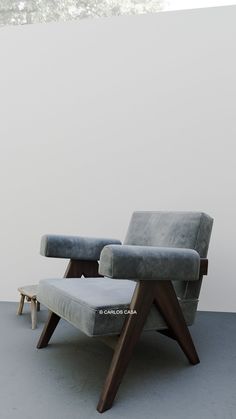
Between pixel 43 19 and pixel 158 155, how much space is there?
13.0 feet

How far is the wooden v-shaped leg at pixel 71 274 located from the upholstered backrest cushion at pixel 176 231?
32 centimetres

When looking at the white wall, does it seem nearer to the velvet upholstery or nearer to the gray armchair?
the velvet upholstery

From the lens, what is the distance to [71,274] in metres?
2.01

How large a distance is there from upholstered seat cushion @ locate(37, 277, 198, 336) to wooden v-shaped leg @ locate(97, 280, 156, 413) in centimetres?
4

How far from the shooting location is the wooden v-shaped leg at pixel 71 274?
1.89 m

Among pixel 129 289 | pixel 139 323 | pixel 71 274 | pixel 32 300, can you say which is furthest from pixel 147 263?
pixel 32 300

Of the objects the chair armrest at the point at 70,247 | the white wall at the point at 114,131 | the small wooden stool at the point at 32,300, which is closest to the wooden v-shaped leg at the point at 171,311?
the chair armrest at the point at 70,247

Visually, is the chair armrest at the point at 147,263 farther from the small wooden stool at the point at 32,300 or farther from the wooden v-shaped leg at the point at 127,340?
the small wooden stool at the point at 32,300

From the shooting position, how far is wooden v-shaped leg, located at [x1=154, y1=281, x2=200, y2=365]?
1.47 meters

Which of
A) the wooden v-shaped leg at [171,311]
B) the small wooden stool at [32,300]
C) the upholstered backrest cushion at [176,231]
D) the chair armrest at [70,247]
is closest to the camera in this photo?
the wooden v-shaped leg at [171,311]

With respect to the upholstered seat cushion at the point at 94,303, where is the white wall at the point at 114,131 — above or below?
above

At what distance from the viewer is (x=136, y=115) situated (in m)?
2.94

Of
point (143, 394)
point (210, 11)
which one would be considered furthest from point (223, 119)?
point (143, 394)

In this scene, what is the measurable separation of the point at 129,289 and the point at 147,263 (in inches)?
15.8
